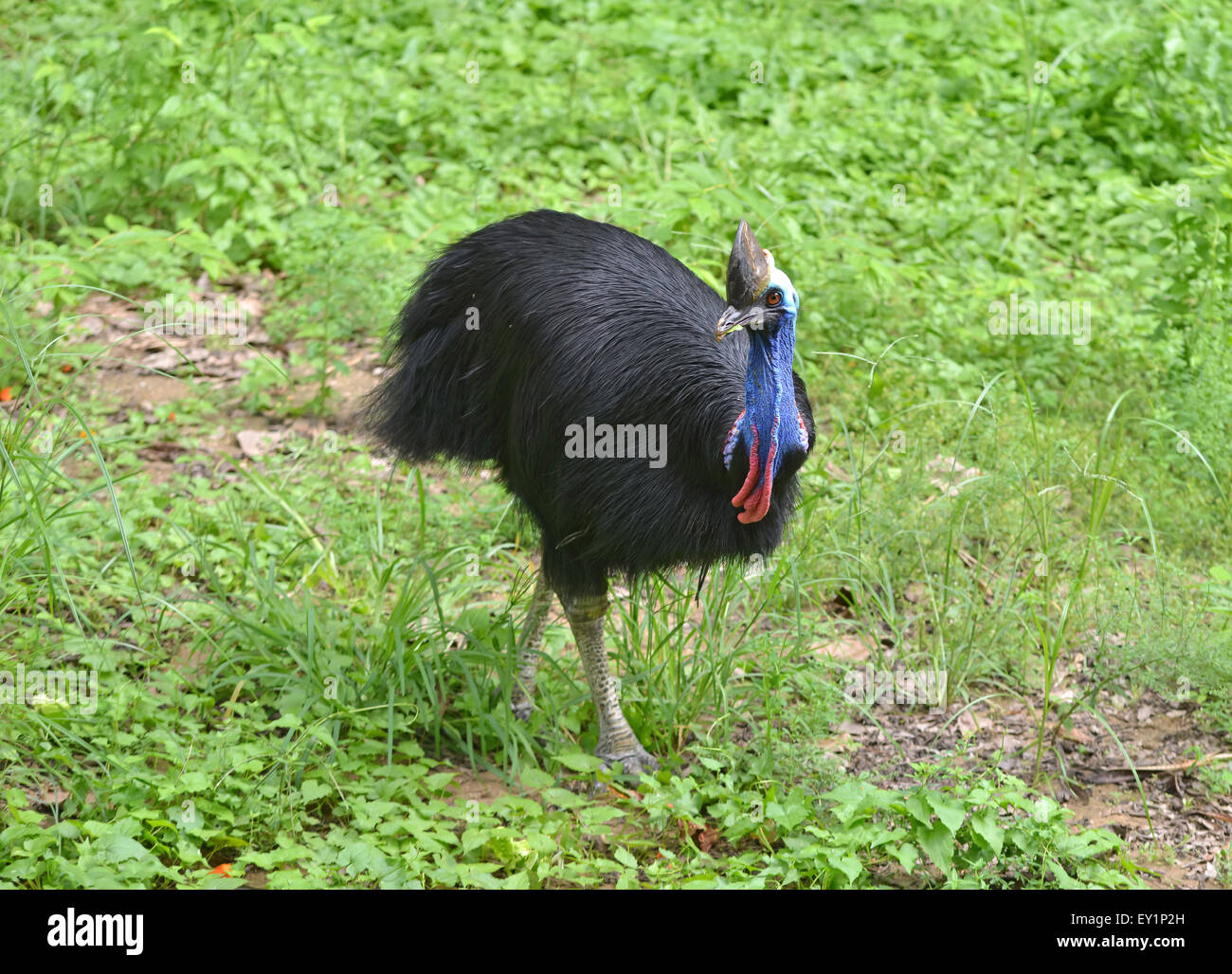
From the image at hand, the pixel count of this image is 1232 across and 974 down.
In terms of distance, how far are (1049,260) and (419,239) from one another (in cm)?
310

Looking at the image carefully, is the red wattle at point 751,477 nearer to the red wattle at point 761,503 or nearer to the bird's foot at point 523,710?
the red wattle at point 761,503

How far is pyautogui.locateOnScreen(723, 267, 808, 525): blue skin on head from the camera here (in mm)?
3486

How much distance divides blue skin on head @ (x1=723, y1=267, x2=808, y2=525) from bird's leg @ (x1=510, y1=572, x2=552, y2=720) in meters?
0.92

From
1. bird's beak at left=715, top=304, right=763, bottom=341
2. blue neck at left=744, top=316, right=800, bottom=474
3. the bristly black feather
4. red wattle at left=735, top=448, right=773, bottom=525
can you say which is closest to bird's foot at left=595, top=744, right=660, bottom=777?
the bristly black feather

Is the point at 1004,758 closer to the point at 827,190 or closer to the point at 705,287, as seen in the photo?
the point at 705,287

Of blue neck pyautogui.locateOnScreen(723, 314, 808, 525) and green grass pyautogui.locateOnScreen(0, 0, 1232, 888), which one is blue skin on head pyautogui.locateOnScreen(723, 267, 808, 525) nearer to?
blue neck pyautogui.locateOnScreen(723, 314, 808, 525)

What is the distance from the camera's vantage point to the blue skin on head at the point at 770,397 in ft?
11.4

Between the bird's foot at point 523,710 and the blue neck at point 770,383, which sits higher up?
the blue neck at point 770,383

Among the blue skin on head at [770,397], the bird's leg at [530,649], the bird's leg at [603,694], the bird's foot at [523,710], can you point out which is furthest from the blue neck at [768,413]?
the bird's foot at [523,710]

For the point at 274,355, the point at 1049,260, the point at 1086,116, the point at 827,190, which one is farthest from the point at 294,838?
the point at 1086,116

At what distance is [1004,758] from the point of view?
4.29 m

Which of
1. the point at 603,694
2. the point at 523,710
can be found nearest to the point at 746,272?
the point at 603,694

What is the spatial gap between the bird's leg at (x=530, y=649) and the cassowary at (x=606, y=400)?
0.01 metres

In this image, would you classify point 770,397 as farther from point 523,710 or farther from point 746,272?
point 523,710
